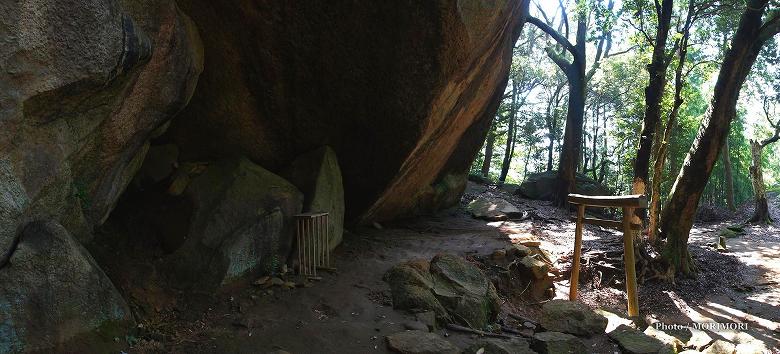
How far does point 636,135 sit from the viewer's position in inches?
758

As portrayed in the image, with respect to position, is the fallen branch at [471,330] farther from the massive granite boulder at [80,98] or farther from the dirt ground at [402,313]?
the massive granite boulder at [80,98]

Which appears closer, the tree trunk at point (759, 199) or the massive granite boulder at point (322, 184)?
the massive granite boulder at point (322, 184)

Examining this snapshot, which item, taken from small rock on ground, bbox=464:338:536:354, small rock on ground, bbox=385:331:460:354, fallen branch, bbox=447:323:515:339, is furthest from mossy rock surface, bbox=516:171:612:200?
small rock on ground, bbox=385:331:460:354

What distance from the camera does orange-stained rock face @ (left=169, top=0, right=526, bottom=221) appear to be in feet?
22.4

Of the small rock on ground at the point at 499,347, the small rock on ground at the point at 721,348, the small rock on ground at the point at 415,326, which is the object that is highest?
the small rock on ground at the point at 721,348

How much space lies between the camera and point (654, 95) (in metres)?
11.3

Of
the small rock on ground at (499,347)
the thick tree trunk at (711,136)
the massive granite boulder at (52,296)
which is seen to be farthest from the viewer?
the thick tree trunk at (711,136)

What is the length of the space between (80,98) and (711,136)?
10.8 metres

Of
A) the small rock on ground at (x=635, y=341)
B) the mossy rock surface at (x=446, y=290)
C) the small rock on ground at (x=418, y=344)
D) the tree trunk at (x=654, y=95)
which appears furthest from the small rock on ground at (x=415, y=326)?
the tree trunk at (x=654, y=95)

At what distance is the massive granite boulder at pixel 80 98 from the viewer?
12.5ft

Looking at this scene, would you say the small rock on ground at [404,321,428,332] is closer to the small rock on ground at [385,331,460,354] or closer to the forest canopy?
the small rock on ground at [385,331,460,354]

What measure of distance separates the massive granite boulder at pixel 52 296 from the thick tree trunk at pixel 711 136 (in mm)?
9852

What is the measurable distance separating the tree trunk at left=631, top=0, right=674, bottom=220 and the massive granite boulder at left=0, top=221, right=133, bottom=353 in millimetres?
10619

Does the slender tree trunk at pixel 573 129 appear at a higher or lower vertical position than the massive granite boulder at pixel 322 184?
higher
